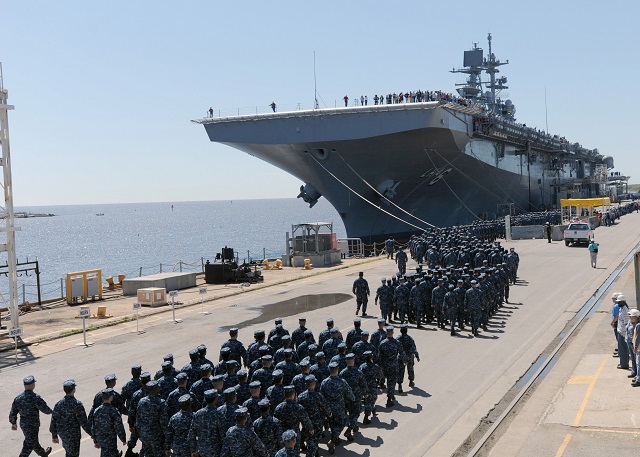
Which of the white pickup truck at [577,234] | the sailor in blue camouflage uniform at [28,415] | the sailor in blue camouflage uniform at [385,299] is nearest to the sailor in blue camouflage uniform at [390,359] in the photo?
the sailor in blue camouflage uniform at [28,415]

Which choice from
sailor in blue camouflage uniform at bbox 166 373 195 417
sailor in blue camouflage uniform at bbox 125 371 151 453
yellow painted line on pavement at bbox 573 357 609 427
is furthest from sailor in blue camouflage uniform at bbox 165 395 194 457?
yellow painted line on pavement at bbox 573 357 609 427

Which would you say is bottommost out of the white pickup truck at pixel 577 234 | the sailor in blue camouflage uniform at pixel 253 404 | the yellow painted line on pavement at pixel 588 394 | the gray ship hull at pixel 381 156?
the yellow painted line on pavement at pixel 588 394

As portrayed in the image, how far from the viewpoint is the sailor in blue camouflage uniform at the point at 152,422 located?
321 inches

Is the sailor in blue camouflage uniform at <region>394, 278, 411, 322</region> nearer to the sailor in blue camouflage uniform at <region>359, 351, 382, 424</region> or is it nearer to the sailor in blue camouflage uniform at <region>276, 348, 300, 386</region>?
the sailor in blue camouflage uniform at <region>359, 351, 382, 424</region>

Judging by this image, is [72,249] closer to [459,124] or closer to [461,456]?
[459,124]

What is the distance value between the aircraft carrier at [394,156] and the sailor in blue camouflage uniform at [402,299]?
60.0 ft

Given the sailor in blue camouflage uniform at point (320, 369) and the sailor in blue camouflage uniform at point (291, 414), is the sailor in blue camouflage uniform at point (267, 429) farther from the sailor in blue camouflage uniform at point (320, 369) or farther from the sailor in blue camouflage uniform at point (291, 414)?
the sailor in blue camouflage uniform at point (320, 369)

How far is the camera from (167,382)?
9.03m

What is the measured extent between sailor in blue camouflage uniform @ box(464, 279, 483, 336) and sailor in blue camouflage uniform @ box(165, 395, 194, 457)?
9.34 m

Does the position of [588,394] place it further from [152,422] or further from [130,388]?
[130,388]

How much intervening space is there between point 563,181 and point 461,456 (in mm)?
74028

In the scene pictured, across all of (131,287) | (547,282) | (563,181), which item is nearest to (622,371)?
(547,282)

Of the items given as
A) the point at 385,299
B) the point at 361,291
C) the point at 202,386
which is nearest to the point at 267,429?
the point at 202,386

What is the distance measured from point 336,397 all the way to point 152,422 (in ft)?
7.83
